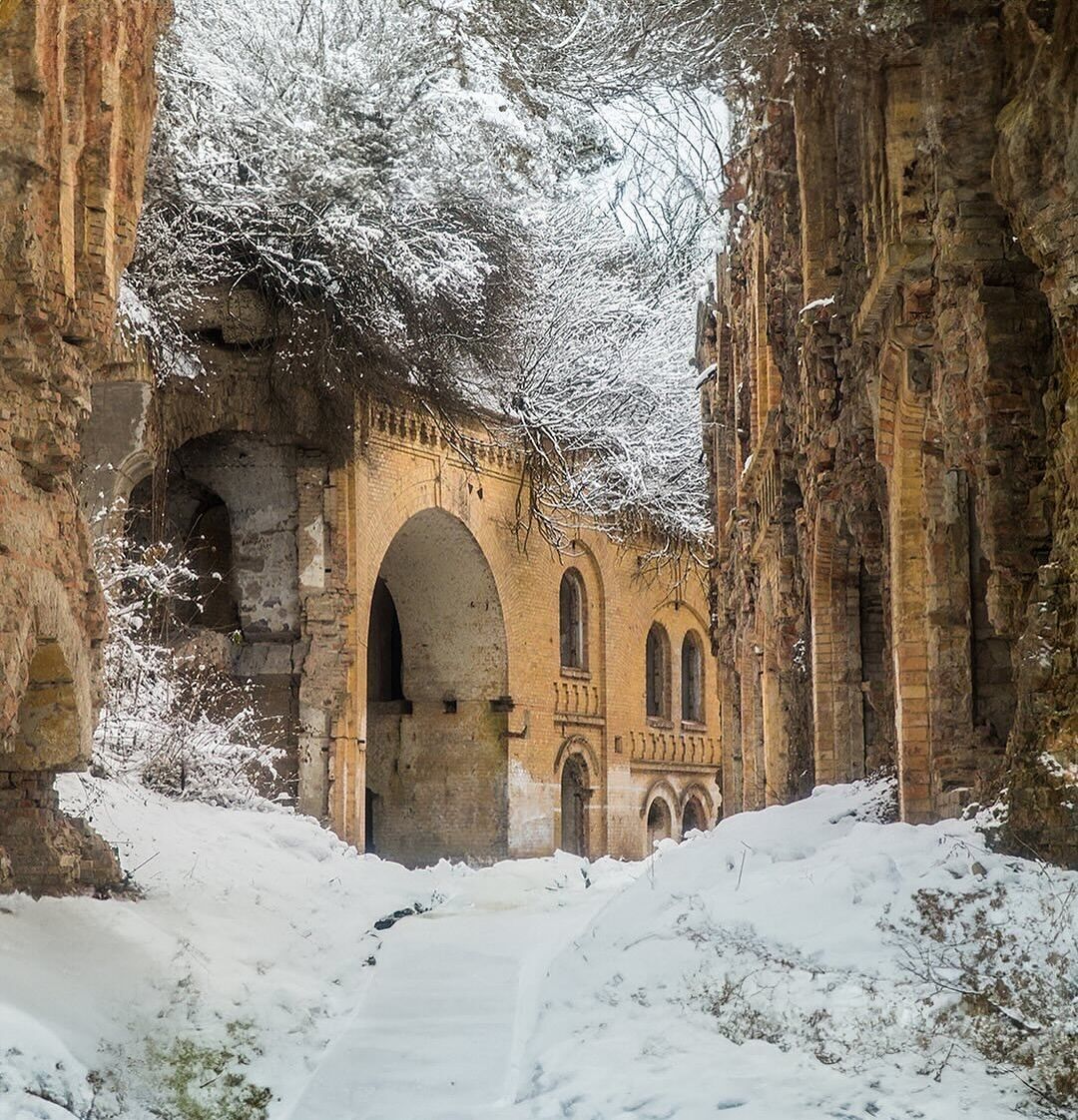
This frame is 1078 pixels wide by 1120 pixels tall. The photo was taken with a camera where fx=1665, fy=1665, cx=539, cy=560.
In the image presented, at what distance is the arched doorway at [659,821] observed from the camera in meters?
32.2

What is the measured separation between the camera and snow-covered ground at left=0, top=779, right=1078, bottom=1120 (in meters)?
6.40

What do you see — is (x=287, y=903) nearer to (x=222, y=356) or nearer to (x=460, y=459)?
(x=222, y=356)

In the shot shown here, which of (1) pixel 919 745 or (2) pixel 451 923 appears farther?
(2) pixel 451 923

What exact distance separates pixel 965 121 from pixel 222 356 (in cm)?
1338

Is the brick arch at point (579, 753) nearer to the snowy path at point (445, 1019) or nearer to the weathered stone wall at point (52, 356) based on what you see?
the snowy path at point (445, 1019)

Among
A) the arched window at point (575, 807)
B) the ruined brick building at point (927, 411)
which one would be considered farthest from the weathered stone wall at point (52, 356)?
the arched window at point (575, 807)

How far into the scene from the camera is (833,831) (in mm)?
10125

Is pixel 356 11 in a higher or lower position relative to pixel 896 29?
higher

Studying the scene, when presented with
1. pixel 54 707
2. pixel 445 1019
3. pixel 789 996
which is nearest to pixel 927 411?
pixel 789 996

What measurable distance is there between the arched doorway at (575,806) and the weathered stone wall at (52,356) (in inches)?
774

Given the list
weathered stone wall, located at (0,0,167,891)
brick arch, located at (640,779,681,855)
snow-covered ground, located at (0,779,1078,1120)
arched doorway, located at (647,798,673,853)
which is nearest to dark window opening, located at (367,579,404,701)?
brick arch, located at (640,779,681,855)

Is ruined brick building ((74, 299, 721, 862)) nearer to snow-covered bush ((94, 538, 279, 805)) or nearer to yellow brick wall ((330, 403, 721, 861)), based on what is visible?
yellow brick wall ((330, 403, 721, 861))

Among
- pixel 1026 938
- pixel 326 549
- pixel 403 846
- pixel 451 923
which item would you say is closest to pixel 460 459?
pixel 326 549

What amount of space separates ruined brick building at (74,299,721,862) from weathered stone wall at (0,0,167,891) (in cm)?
514
